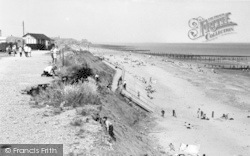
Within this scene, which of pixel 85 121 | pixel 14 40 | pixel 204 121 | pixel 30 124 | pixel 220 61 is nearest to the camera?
pixel 30 124

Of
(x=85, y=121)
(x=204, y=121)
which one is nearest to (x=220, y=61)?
(x=204, y=121)

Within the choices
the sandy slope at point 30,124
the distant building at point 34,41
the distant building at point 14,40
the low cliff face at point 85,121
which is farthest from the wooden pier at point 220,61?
the sandy slope at point 30,124

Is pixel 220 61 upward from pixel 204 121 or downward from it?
upward

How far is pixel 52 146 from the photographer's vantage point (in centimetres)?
730

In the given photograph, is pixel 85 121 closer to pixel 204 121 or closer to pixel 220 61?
pixel 204 121

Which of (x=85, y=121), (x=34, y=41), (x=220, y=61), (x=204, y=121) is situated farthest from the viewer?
(x=220, y=61)

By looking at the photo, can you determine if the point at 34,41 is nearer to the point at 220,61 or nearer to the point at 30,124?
the point at 30,124

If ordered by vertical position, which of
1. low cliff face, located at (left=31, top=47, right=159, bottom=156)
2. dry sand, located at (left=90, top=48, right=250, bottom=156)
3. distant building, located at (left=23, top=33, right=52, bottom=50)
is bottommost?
dry sand, located at (left=90, top=48, right=250, bottom=156)

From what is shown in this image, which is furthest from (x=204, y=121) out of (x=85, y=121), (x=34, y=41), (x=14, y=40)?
(x=14, y=40)

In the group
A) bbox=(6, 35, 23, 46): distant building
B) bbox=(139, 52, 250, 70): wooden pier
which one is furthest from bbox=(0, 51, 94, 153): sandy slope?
bbox=(139, 52, 250, 70): wooden pier

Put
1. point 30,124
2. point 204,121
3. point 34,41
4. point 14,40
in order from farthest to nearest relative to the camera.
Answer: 1. point 34,41
2. point 14,40
3. point 204,121
4. point 30,124

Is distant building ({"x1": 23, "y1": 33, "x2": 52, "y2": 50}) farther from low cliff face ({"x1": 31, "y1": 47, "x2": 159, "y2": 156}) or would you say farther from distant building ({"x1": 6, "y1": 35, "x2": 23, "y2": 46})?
low cliff face ({"x1": 31, "y1": 47, "x2": 159, "y2": 156})

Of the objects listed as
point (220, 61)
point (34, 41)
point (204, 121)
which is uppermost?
point (34, 41)

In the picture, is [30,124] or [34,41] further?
[34,41]
